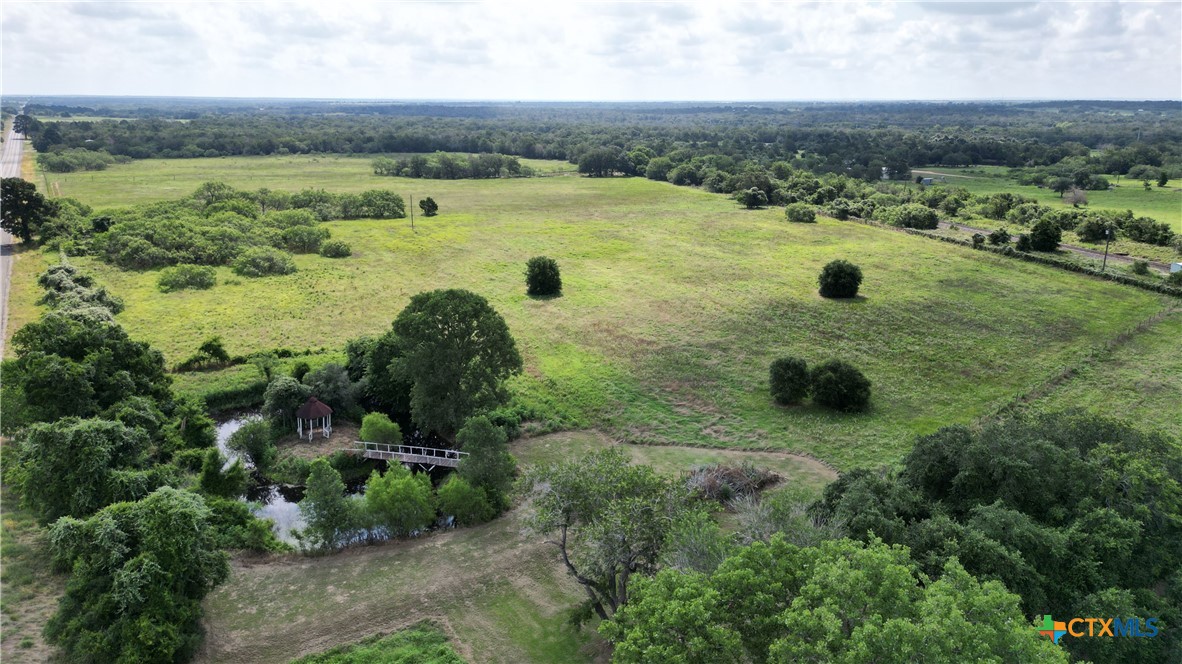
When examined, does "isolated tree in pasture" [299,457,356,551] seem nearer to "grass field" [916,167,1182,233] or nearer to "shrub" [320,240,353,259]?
"shrub" [320,240,353,259]

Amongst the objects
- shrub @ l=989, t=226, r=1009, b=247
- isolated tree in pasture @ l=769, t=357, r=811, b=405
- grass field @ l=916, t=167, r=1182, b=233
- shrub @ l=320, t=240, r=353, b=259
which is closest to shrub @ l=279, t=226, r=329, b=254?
shrub @ l=320, t=240, r=353, b=259

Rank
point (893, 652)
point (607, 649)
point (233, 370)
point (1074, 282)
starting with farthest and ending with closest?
1. point (1074, 282)
2. point (233, 370)
3. point (607, 649)
4. point (893, 652)

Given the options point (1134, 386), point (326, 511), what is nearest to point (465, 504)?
point (326, 511)

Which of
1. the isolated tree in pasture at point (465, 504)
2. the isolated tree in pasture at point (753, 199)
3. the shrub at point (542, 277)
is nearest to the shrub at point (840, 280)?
the shrub at point (542, 277)

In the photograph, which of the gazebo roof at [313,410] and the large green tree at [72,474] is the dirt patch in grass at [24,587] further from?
the gazebo roof at [313,410]

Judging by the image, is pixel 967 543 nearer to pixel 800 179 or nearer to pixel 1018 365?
pixel 1018 365

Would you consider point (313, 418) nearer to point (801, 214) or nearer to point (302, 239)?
point (302, 239)

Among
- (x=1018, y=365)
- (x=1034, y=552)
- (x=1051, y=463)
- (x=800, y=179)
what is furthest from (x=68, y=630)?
(x=800, y=179)
